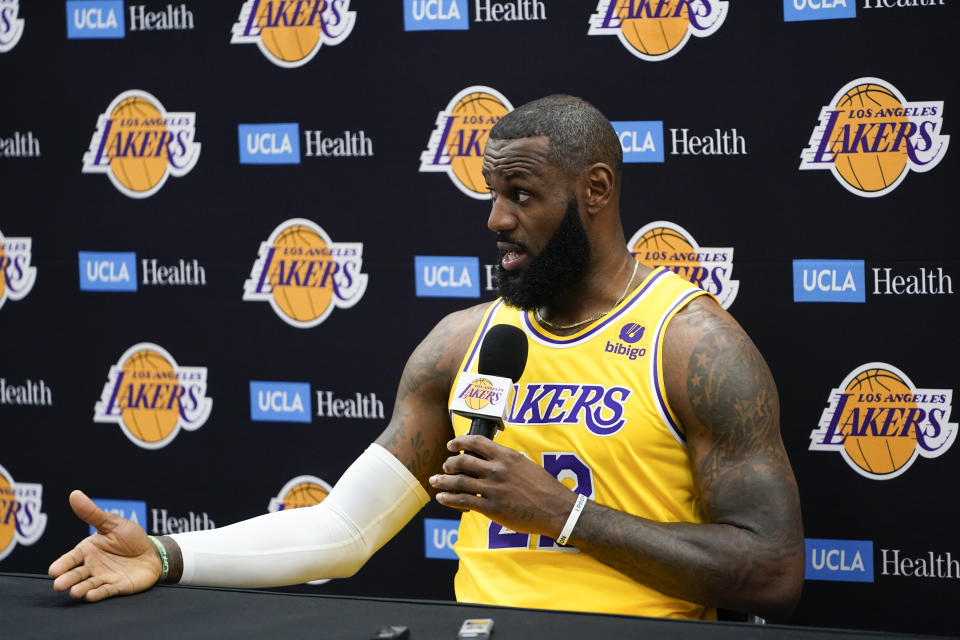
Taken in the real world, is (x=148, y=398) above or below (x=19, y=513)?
above

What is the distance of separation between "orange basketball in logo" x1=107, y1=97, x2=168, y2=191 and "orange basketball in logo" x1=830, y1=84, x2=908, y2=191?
1.63 m

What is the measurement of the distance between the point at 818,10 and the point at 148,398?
187 centimetres

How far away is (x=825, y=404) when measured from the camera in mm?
2332

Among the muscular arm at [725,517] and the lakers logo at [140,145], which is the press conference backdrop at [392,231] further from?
the muscular arm at [725,517]

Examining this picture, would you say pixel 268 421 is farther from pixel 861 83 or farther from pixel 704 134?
pixel 861 83

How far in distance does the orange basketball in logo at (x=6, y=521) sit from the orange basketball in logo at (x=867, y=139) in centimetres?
228

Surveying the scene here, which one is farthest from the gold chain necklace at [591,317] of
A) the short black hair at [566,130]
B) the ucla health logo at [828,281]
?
the ucla health logo at [828,281]

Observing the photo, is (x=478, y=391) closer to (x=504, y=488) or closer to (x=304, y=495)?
(x=504, y=488)

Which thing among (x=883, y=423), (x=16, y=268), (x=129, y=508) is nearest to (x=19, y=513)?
(x=129, y=508)

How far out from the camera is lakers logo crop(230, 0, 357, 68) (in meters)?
2.59

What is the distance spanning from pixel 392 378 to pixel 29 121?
3.91ft

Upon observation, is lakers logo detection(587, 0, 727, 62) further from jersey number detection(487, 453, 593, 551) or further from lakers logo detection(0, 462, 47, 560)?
lakers logo detection(0, 462, 47, 560)

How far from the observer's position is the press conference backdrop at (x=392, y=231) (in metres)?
2.27

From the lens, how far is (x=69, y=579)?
1558 mm
